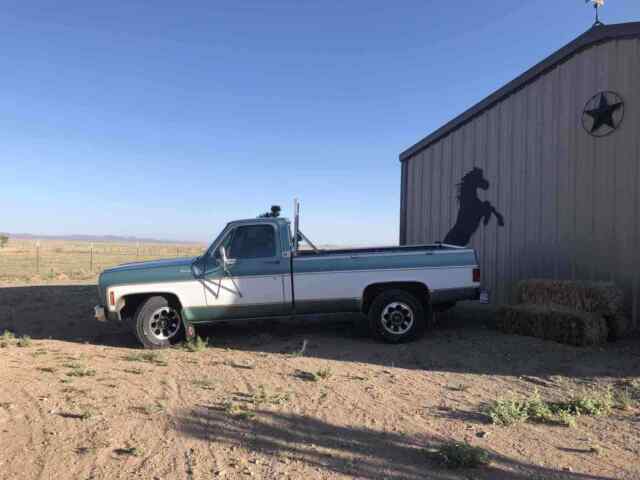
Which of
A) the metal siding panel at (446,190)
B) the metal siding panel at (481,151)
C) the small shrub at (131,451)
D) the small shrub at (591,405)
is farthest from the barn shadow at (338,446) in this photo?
the metal siding panel at (446,190)

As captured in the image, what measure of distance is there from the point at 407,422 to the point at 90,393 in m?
3.20

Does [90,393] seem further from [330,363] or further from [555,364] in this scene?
[555,364]

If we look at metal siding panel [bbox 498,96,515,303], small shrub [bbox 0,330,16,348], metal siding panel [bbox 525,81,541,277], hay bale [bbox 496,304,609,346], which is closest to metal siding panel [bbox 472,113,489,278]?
metal siding panel [bbox 498,96,515,303]

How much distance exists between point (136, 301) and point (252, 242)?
6.66 ft

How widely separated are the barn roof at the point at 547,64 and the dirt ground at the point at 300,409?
16.4 ft

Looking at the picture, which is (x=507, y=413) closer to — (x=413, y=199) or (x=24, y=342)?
(x=24, y=342)

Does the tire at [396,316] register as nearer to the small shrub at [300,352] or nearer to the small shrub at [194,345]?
the small shrub at [300,352]

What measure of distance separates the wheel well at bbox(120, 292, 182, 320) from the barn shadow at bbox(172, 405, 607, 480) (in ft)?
9.43

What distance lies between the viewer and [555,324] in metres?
6.55

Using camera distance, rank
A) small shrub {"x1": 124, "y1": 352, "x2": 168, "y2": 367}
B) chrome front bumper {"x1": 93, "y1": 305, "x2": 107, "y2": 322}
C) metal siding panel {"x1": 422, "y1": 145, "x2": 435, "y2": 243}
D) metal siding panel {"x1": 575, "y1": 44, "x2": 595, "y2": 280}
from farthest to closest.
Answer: metal siding panel {"x1": 422, "y1": 145, "x2": 435, "y2": 243} < metal siding panel {"x1": 575, "y1": 44, "x2": 595, "y2": 280} < chrome front bumper {"x1": 93, "y1": 305, "x2": 107, "y2": 322} < small shrub {"x1": 124, "y1": 352, "x2": 168, "y2": 367}

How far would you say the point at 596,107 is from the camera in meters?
7.51

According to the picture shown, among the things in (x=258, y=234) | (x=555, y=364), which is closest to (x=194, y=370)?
(x=258, y=234)

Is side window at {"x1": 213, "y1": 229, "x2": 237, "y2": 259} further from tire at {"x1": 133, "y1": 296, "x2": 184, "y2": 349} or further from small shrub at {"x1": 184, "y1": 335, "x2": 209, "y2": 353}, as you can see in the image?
small shrub at {"x1": 184, "y1": 335, "x2": 209, "y2": 353}

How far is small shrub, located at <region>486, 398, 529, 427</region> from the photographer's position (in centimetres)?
377
